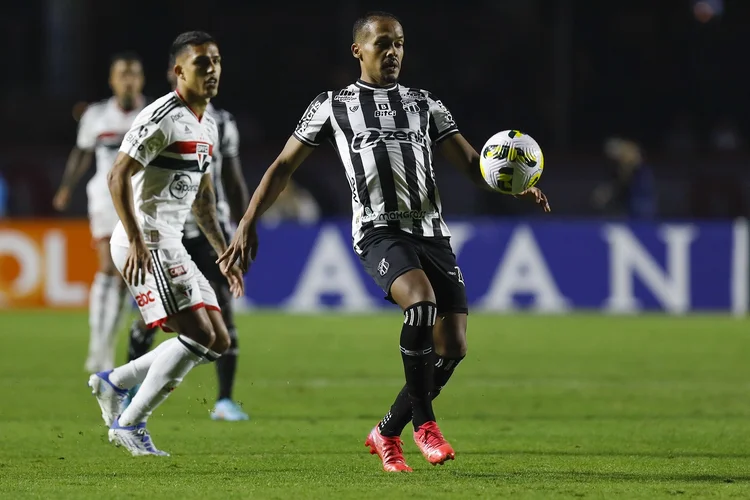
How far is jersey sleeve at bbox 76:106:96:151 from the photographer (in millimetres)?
10312

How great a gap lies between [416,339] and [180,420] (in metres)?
2.64

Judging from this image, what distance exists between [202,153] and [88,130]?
4313 millimetres

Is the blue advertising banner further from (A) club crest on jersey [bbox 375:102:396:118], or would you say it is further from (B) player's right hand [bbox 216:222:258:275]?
(B) player's right hand [bbox 216:222:258:275]

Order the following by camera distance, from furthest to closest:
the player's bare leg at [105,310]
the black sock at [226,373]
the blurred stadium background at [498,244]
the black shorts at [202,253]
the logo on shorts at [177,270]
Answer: the player's bare leg at [105,310]
the black sock at [226,373]
the black shorts at [202,253]
the blurred stadium background at [498,244]
the logo on shorts at [177,270]

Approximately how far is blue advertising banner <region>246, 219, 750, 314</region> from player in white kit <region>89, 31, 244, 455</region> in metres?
9.98

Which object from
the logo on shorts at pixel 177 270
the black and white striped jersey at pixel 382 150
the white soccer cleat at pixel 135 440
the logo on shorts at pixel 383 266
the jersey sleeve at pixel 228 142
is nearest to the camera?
the logo on shorts at pixel 383 266

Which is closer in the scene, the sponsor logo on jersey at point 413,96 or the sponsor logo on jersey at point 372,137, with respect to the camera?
the sponsor logo on jersey at point 372,137

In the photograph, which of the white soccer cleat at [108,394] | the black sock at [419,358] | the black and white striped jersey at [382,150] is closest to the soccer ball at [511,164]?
the black and white striped jersey at [382,150]

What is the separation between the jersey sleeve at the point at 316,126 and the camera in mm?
6078

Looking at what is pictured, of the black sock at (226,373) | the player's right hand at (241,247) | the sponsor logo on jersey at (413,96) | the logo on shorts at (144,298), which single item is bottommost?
the black sock at (226,373)

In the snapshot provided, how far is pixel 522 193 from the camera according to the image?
6020 millimetres

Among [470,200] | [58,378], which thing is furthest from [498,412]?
[470,200]

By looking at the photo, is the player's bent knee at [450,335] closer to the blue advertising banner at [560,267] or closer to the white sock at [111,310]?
the white sock at [111,310]

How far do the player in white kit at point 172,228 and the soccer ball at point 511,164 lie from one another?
1334mm
